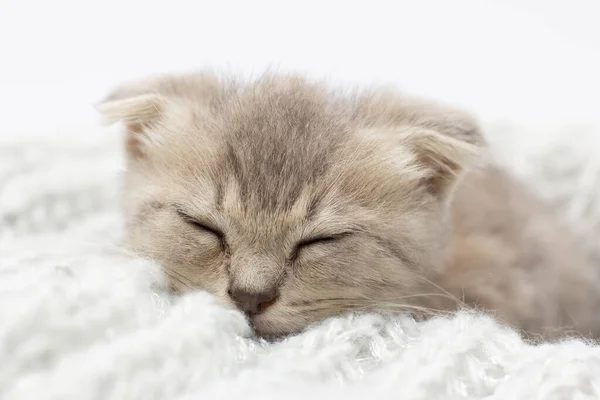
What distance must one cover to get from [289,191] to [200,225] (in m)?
0.12

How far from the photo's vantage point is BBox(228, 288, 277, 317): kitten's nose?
741 mm

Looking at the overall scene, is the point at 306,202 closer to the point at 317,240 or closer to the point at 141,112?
the point at 317,240

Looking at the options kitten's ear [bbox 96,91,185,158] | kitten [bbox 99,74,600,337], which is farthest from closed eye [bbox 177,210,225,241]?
kitten's ear [bbox 96,91,185,158]

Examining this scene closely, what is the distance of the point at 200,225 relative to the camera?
2.70 feet

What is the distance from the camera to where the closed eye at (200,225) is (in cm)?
81

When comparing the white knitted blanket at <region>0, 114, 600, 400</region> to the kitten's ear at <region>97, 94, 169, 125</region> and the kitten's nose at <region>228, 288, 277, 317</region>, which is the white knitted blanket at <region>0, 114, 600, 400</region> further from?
the kitten's ear at <region>97, 94, 169, 125</region>

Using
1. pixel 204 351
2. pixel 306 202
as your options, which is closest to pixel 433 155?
pixel 306 202

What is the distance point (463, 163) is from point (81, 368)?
21.0 inches

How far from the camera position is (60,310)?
0.62m

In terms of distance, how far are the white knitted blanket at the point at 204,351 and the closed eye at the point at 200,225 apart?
0.26 feet

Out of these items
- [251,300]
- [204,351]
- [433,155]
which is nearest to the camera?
[204,351]

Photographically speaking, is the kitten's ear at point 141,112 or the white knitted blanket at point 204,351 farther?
the kitten's ear at point 141,112

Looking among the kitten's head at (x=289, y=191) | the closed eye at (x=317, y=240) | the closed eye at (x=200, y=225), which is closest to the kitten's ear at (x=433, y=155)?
the kitten's head at (x=289, y=191)

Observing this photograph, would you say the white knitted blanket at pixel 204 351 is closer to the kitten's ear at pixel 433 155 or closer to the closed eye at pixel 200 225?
the closed eye at pixel 200 225
